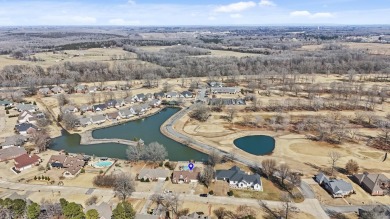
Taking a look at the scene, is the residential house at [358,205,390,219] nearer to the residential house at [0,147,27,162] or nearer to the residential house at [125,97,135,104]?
the residential house at [0,147,27,162]

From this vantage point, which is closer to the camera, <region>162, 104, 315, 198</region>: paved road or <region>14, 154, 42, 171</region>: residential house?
<region>162, 104, 315, 198</region>: paved road

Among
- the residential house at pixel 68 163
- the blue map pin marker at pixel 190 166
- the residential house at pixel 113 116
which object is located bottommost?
the blue map pin marker at pixel 190 166

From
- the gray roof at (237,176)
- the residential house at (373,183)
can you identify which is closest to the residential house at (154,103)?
the gray roof at (237,176)

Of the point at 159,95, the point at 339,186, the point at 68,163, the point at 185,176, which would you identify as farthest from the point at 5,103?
the point at 339,186

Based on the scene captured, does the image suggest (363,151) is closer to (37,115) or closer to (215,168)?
(215,168)

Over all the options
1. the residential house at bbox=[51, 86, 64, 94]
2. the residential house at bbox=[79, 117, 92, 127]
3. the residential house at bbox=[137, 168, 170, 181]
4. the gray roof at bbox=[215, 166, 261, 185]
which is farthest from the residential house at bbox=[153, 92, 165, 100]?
the gray roof at bbox=[215, 166, 261, 185]

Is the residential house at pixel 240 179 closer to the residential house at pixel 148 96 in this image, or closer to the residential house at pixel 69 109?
the residential house at pixel 69 109
